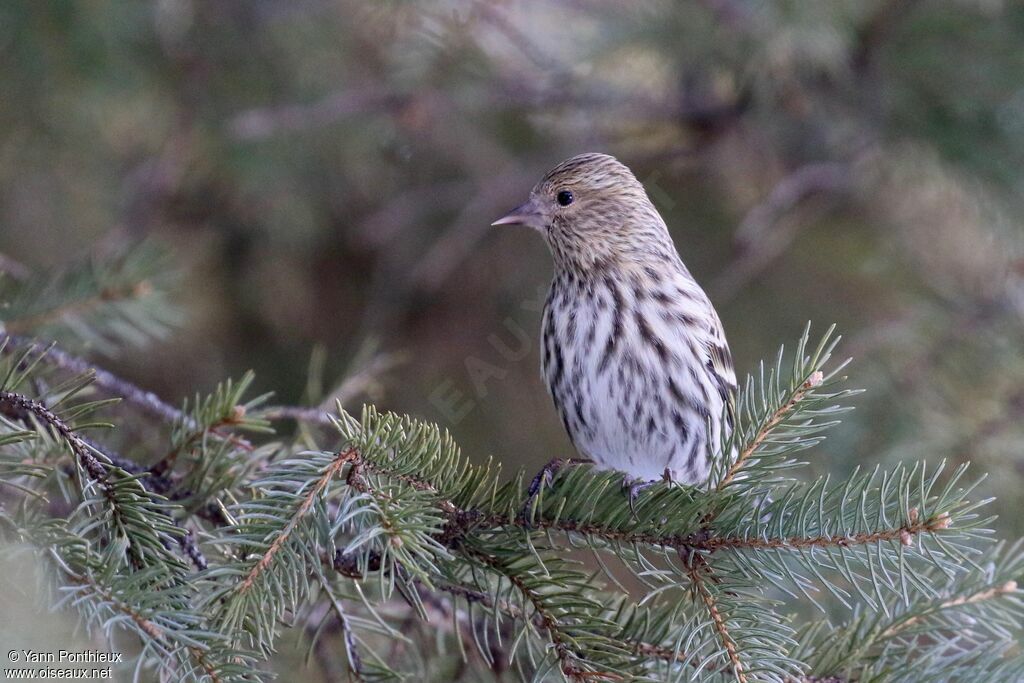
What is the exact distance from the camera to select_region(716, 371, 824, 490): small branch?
1.47 m

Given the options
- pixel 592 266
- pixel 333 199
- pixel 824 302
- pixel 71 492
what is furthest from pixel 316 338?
pixel 71 492

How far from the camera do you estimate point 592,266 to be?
107 inches

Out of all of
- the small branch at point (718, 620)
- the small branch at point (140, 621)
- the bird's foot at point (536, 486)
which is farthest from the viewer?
the bird's foot at point (536, 486)

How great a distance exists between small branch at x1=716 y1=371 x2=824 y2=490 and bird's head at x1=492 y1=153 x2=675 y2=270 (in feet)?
4.03

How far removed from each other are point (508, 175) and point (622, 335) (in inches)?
45.8

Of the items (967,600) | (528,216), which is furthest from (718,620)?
(528,216)

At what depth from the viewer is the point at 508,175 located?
349 centimetres

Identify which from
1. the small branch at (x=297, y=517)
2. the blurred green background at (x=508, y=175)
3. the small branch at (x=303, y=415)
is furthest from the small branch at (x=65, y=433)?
the blurred green background at (x=508, y=175)

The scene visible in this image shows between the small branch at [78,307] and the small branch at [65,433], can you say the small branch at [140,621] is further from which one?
the small branch at [78,307]

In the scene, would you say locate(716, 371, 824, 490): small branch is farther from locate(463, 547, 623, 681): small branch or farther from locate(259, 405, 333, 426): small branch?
locate(259, 405, 333, 426): small branch

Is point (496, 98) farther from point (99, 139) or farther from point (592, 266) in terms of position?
point (99, 139)

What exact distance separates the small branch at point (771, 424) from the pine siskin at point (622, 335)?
754mm

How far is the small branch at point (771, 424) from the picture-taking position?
1.47 metres

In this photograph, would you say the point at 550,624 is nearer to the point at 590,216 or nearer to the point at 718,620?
the point at 718,620
